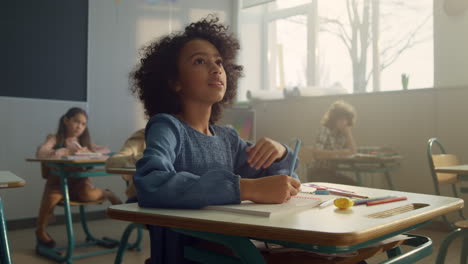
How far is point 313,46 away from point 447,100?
1736mm

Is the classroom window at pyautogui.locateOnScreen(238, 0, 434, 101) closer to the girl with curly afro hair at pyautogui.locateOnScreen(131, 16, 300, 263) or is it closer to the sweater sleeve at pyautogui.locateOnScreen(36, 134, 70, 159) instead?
the sweater sleeve at pyautogui.locateOnScreen(36, 134, 70, 159)

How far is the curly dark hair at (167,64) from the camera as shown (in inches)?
46.9

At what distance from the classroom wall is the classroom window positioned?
1047mm

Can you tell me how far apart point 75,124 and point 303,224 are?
308 cm

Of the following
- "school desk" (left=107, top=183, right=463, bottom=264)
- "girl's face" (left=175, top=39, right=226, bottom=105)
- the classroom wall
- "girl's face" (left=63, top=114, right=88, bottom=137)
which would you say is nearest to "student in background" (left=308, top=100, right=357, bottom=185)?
"girl's face" (left=63, top=114, right=88, bottom=137)

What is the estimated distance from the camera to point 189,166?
41.1 inches

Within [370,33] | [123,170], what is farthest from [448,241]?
[370,33]

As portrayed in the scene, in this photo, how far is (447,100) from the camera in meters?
3.49

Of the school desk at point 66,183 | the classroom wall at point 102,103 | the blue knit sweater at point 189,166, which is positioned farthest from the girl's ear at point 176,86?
the classroom wall at point 102,103

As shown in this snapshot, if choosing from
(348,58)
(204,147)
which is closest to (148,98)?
(204,147)

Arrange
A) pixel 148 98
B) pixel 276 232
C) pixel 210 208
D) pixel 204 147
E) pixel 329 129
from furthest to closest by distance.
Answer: pixel 329 129 → pixel 148 98 → pixel 204 147 → pixel 210 208 → pixel 276 232

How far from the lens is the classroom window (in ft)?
12.9

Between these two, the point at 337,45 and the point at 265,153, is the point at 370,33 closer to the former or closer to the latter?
the point at 337,45

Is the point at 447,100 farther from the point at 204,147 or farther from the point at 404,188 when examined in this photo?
the point at 204,147
